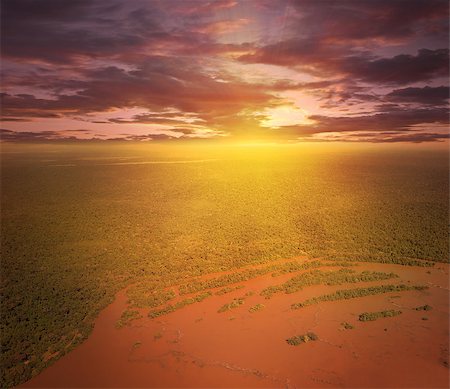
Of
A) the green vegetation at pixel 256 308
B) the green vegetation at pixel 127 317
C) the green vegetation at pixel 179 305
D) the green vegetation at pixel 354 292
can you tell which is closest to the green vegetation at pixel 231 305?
the green vegetation at pixel 256 308

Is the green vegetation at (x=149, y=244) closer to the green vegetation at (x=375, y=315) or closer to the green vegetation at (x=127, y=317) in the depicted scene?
the green vegetation at (x=127, y=317)

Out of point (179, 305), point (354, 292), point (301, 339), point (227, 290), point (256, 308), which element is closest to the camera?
point (301, 339)

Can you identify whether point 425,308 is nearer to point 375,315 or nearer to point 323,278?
point 375,315

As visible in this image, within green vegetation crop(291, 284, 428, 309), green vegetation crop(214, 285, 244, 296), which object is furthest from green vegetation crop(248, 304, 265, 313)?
green vegetation crop(214, 285, 244, 296)

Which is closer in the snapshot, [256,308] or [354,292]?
[256,308]

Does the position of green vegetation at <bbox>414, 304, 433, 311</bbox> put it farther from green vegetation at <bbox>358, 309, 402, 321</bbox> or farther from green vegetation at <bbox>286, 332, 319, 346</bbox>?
green vegetation at <bbox>286, 332, 319, 346</bbox>

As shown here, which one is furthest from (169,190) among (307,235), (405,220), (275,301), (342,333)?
(342,333)

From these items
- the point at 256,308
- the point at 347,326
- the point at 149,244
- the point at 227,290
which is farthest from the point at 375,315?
the point at 149,244
